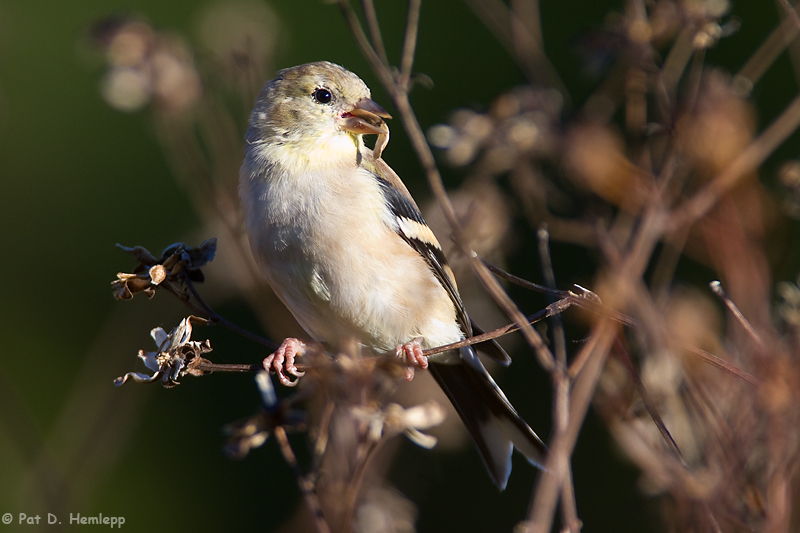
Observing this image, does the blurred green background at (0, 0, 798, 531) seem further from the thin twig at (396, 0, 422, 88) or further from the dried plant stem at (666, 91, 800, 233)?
the dried plant stem at (666, 91, 800, 233)

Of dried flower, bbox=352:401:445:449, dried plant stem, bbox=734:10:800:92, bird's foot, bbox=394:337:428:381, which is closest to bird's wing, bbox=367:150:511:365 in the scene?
bird's foot, bbox=394:337:428:381

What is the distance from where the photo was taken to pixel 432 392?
124 inches

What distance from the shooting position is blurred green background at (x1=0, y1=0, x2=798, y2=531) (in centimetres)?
522

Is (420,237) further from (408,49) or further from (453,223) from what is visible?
(453,223)

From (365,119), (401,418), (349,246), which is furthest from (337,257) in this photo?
(401,418)

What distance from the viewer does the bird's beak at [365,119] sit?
308 centimetres

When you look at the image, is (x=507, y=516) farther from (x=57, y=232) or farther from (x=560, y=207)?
(x=57, y=232)

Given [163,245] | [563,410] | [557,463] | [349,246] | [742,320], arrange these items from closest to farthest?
[557,463]
[563,410]
[742,320]
[349,246]
[163,245]

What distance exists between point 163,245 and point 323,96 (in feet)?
9.16

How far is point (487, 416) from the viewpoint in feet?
11.1

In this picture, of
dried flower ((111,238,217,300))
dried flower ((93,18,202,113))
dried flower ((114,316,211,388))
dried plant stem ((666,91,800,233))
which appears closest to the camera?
dried plant stem ((666,91,800,233))

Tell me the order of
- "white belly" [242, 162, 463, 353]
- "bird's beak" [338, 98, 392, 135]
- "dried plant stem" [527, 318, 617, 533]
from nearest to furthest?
1. "dried plant stem" [527, 318, 617, 533]
2. "white belly" [242, 162, 463, 353]
3. "bird's beak" [338, 98, 392, 135]

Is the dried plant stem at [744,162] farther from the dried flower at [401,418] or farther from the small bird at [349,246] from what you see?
the small bird at [349,246]

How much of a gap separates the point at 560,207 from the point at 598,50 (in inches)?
27.0
